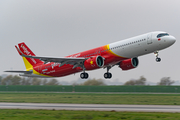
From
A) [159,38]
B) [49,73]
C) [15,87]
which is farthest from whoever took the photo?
[15,87]

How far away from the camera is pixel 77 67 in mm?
45281

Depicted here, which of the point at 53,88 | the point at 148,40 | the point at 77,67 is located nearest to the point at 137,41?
the point at 148,40

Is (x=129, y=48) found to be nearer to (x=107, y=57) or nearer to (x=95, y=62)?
(x=107, y=57)

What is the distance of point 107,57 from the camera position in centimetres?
4097

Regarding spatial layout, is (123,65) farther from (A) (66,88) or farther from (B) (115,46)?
(A) (66,88)

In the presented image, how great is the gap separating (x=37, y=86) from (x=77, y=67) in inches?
1162

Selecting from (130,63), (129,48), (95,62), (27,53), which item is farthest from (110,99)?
(27,53)

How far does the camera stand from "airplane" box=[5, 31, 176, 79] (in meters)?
36.6

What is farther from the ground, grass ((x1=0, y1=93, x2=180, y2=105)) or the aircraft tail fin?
the aircraft tail fin

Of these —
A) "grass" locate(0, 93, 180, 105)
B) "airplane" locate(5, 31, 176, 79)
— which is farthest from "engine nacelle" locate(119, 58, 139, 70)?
"grass" locate(0, 93, 180, 105)

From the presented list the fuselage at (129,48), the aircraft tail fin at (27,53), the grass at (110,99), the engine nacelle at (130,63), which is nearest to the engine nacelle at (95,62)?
the fuselage at (129,48)

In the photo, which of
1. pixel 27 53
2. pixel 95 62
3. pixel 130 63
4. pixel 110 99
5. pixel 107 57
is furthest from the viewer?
pixel 27 53

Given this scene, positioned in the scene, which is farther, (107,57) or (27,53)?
(27,53)

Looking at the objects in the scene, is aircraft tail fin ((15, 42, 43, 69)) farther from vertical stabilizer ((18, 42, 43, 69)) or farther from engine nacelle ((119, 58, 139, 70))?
engine nacelle ((119, 58, 139, 70))
